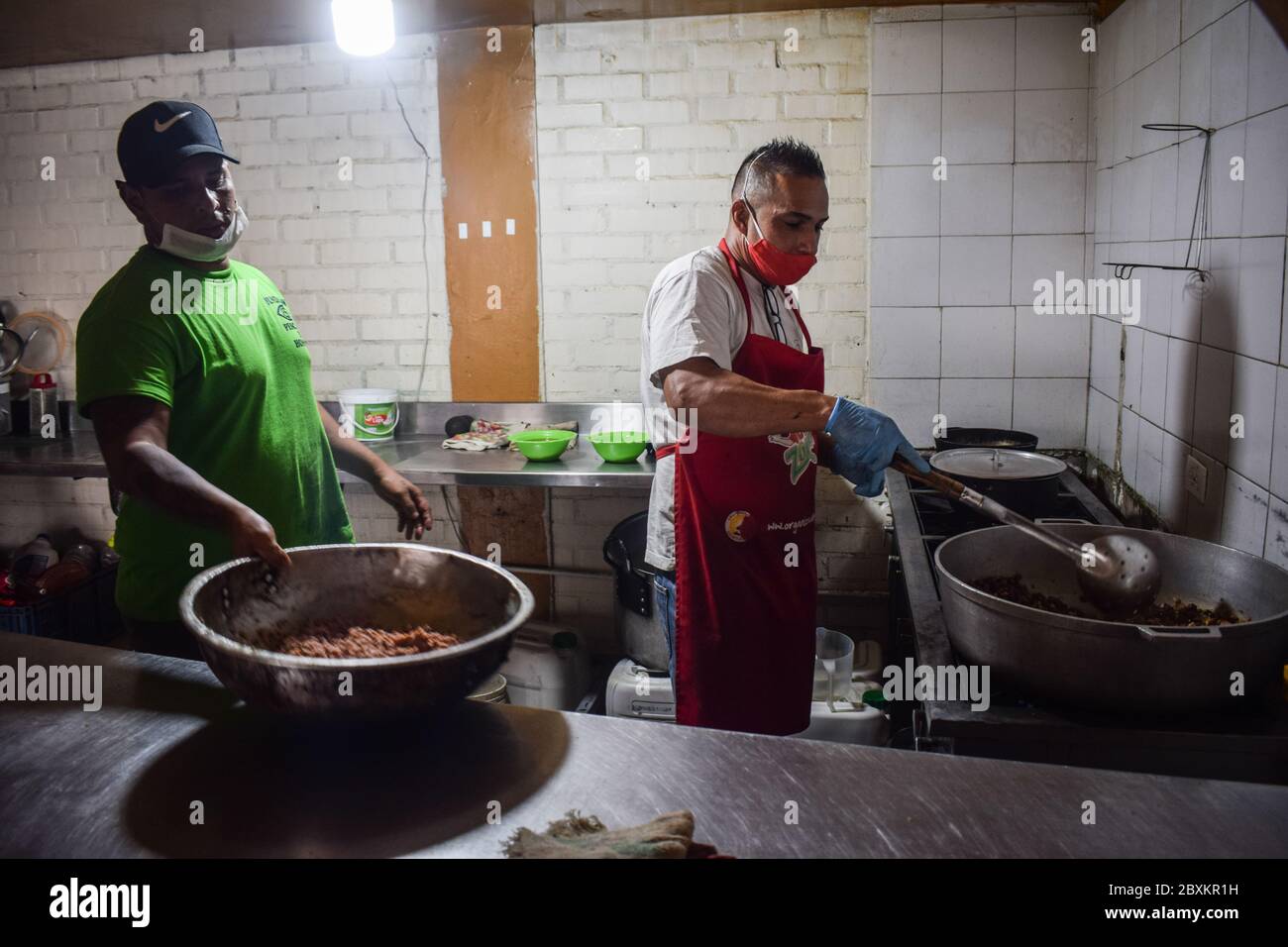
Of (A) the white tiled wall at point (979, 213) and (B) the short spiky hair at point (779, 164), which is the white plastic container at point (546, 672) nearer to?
(A) the white tiled wall at point (979, 213)

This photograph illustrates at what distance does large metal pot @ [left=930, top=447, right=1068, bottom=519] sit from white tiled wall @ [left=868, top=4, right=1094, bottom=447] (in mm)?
849

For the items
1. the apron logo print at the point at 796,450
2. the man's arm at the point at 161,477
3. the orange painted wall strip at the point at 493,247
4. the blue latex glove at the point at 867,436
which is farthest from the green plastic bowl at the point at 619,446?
the man's arm at the point at 161,477

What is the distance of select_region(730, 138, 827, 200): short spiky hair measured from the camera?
209cm

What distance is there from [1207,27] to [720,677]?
1.89m

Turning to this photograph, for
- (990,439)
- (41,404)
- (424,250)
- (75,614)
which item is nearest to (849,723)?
(990,439)

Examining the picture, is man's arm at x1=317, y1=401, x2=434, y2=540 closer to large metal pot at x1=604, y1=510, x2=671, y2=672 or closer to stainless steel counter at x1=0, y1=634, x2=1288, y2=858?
stainless steel counter at x1=0, y1=634, x2=1288, y2=858

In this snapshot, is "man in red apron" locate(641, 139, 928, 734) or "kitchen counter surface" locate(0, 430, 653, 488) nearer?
"man in red apron" locate(641, 139, 928, 734)

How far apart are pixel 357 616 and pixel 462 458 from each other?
2166mm

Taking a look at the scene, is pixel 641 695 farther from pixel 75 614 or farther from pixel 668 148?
pixel 75 614

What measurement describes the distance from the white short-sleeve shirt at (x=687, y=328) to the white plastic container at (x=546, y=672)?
134 centimetres

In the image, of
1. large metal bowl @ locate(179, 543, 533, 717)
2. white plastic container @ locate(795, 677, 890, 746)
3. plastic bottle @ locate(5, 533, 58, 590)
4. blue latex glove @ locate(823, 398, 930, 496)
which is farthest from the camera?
plastic bottle @ locate(5, 533, 58, 590)

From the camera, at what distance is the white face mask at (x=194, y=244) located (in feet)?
5.98

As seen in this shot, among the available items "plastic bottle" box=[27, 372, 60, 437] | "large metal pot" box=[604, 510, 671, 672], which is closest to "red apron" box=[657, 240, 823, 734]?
"large metal pot" box=[604, 510, 671, 672]
